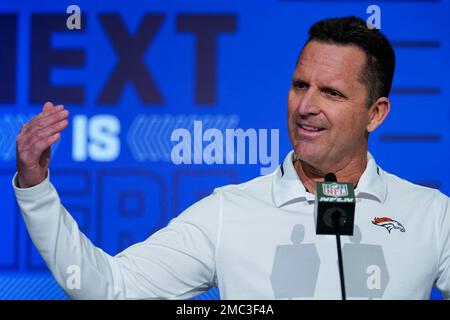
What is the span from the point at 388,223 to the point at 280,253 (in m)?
0.30

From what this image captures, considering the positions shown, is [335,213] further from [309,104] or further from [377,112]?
[377,112]

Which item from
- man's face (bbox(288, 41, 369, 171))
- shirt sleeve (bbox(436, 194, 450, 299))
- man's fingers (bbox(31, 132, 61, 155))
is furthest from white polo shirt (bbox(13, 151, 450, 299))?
man's fingers (bbox(31, 132, 61, 155))

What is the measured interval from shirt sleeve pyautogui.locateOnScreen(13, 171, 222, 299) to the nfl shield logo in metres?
0.49

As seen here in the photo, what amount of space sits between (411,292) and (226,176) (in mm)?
1034

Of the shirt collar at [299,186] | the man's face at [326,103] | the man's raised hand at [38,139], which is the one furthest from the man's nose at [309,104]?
the man's raised hand at [38,139]

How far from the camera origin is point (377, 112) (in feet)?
7.58

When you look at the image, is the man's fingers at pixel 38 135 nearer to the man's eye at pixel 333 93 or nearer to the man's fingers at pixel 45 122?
the man's fingers at pixel 45 122

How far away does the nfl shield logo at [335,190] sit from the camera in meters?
1.66

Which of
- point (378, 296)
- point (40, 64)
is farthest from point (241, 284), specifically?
point (40, 64)

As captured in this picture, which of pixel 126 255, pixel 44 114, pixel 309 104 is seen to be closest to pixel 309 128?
pixel 309 104

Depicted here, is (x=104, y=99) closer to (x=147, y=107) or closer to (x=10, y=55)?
(x=147, y=107)

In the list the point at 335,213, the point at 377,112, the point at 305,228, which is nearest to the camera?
the point at 335,213

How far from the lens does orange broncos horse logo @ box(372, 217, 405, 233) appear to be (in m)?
2.09

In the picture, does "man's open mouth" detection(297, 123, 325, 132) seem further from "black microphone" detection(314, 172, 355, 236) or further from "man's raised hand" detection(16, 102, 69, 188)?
"man's raised hand" detection(16, 102, 69, 188)
